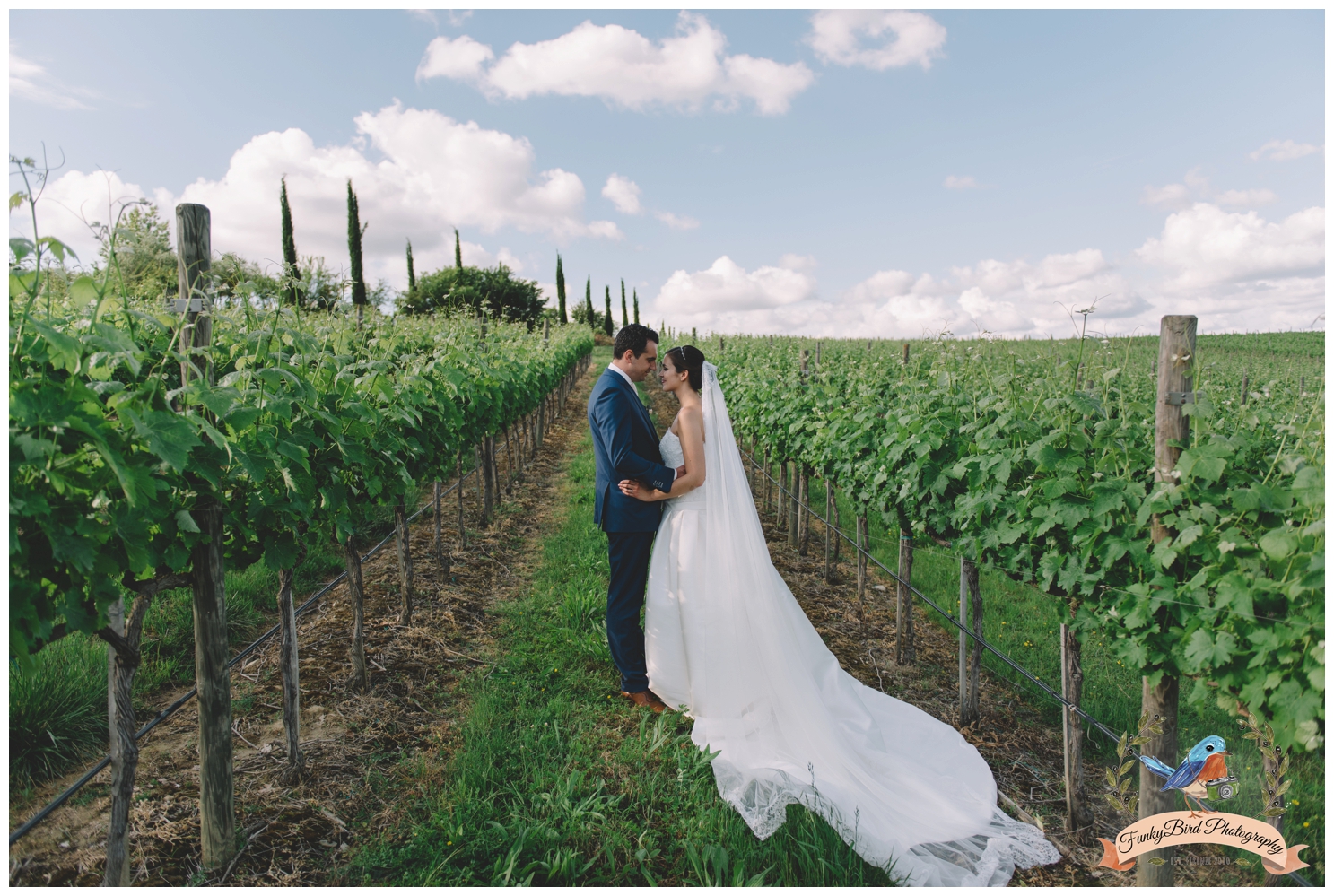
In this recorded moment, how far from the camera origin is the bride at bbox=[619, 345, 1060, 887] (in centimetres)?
284

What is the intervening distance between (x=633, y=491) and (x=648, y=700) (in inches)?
50.0

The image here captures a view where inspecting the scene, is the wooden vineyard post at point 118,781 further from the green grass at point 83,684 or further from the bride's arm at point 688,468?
the bride's arm at point 688,468

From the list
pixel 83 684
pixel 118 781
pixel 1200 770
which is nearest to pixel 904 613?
pixel 1200 770

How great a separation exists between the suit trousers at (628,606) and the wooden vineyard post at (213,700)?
197 centimetres

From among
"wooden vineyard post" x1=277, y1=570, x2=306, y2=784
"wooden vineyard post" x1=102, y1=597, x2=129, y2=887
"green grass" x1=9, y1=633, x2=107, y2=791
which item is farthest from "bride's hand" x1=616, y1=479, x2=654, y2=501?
"green grass" x1=9, y1=633, x2=107, y2=791

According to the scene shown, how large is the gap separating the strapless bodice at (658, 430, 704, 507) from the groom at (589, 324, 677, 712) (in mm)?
51

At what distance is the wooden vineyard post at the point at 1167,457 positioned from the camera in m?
2.62

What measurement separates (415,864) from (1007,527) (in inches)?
117

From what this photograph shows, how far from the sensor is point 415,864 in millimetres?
2654

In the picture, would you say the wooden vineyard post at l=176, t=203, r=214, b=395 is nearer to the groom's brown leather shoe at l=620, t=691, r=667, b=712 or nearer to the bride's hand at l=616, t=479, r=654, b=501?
the bride's hand at l=616, t=479, r=654, b=501

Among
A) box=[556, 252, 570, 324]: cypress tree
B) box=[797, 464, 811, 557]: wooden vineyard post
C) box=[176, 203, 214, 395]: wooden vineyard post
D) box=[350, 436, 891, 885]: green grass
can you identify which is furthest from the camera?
box=[556, 252, 570, 324]: cypress tree

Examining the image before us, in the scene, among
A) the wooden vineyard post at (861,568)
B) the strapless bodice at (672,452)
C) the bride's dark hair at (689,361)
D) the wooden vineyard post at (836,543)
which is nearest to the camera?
the bride's dark hair at (689,361)

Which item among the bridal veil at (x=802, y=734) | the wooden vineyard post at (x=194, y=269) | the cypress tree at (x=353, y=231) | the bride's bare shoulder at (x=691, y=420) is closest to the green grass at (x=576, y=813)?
the bridal veil at (x=802, y=734)

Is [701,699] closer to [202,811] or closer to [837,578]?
[202,811]
